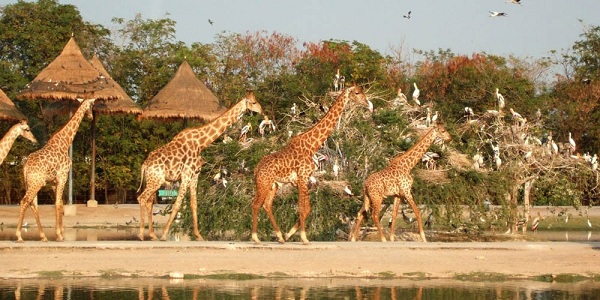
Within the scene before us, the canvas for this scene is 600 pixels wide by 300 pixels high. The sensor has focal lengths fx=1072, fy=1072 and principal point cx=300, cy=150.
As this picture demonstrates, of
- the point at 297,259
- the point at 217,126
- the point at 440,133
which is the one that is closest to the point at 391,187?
the point at 440,133

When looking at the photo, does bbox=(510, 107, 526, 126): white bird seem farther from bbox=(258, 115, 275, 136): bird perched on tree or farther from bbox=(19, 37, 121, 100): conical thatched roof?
bbox=(19, 37, 121, 100): conical thatched roof

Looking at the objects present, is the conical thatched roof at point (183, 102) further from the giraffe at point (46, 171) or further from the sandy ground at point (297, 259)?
the sandy ground at point (297, 259)

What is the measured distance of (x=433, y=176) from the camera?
24.1m

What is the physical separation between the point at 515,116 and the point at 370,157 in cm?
542

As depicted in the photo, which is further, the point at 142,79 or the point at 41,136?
the point at 142,79

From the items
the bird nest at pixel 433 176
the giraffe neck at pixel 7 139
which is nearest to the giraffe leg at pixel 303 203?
the bird nest at pixel 433 176

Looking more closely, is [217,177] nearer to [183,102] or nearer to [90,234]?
[90,234]

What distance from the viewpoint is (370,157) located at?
A: 2453 cm

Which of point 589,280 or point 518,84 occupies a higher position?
point 518,84

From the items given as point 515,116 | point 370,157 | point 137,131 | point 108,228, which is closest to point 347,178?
point 370,157

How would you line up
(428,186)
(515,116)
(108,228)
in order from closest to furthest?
(428,186)
(515,116)
(108,228)

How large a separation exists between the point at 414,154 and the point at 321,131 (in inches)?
91.5

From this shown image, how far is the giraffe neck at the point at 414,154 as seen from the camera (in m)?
21.0

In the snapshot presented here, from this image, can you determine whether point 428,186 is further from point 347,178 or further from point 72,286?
point 72,286
